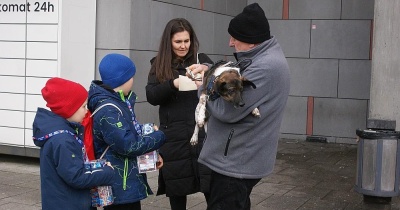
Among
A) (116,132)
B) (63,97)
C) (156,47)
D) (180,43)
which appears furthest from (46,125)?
(156,47)

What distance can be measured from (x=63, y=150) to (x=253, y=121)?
1179 mm

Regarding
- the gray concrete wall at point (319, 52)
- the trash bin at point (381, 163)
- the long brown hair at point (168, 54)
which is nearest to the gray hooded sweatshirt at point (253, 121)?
the long brown hair at point (168, 54)

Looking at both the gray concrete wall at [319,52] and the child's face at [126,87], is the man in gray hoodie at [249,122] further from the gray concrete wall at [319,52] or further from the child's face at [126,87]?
the gray concrete wall at [319,52]

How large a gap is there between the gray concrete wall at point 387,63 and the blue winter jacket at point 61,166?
412 cm

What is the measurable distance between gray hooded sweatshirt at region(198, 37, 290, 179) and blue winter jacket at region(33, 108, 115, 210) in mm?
791

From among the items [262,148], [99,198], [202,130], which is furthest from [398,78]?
[99,198]

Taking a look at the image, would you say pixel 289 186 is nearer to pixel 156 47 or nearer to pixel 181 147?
pixel 156 47

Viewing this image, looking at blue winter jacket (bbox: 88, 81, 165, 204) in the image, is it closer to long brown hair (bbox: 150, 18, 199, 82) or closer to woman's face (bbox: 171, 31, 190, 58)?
long brown hair (bbox: 150, 18, 199, 82)

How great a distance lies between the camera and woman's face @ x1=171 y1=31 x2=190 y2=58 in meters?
4.72

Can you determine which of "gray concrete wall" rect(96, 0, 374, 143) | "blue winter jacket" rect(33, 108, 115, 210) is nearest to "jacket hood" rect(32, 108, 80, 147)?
"blue winter jacket" rect(33, 108, 115, 210)

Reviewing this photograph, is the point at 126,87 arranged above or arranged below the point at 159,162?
above

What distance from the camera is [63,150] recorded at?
11.5 ft

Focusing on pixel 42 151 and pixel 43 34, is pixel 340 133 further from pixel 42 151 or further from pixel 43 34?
pixel 42 151

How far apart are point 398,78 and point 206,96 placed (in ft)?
12.5
